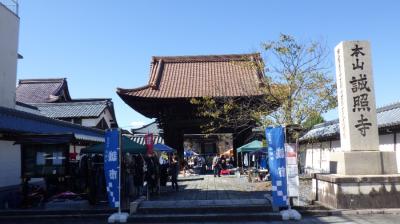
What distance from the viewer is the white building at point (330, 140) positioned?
50.8ft

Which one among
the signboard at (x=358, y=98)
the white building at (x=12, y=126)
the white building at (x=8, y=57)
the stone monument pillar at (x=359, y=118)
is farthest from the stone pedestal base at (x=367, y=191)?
the white building at (x=8, y=57)

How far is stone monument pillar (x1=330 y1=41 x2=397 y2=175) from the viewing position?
12.0 m

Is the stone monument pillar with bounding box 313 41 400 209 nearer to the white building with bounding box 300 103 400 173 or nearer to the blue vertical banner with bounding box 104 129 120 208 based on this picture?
the white building with bounding box 300 103 400 173

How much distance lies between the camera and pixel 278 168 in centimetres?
1176

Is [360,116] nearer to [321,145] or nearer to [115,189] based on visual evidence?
[115,189]

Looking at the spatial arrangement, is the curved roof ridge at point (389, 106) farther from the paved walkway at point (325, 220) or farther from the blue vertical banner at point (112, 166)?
the blue vertical banner at point (112, 166)

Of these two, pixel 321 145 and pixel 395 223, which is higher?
pixel 321 145

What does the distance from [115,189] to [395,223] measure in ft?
23.9

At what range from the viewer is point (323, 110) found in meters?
18.0

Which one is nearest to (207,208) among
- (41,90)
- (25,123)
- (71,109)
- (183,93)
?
(25,123)

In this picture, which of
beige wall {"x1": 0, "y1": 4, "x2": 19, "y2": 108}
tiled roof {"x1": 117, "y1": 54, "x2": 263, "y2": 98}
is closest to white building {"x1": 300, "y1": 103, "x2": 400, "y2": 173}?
tiled roof {"x1": 117, "y1": 54, "x2": 263, "y2": 98}

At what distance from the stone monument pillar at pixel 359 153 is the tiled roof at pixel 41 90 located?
31804 millimetres

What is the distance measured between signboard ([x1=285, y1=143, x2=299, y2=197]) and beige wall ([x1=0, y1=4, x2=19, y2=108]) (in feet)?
38.6

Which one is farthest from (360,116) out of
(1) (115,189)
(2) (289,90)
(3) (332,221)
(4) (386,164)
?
(1) (115,189)
